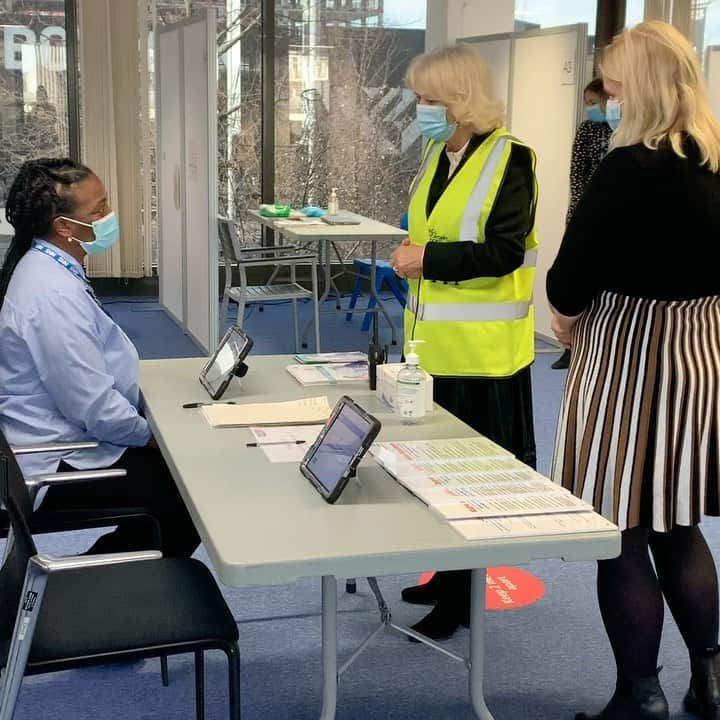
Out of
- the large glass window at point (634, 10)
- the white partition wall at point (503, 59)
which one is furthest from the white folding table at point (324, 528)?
the large glass window at point (634, 10)

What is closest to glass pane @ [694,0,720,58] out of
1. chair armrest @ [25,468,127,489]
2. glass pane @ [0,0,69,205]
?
glass pane @ [0,0,69,205]

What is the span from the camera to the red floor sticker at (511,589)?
2.86 metres

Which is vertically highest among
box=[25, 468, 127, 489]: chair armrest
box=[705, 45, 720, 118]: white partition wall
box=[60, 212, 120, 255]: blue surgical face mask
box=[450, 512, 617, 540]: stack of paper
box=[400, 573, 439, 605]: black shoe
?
box=[705, 45, 720, 118]: white partition wall

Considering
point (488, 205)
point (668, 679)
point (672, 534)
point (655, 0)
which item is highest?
point (655, 0)

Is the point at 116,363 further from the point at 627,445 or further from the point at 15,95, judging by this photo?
the point at 15,95

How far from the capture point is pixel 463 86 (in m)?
2.48

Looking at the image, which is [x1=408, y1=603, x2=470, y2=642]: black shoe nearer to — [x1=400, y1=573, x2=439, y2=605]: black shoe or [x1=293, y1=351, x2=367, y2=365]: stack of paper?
[x1=400, y1=573, x2=439, y2=605]: black shoe

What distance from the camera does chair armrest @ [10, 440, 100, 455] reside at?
7.26 ft

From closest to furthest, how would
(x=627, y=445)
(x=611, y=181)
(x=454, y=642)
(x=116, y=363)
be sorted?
(x=611, y=181), (x=627, y=445), (x=116, y=363), (x=454, y=642)

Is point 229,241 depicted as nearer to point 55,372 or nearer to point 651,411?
point 55,372

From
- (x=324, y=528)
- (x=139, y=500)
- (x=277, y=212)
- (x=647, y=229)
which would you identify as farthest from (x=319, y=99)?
(x=324, y=528)

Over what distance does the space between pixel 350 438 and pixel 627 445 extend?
62cm

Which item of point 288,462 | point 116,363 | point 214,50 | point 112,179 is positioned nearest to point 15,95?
point 112,179

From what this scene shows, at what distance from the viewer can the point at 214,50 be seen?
5.25 metres
